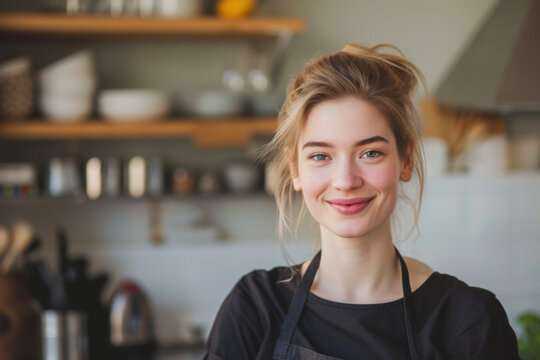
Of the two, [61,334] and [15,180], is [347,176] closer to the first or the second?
[61,334]

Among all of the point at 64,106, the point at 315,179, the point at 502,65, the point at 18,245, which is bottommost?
the point at 18,245

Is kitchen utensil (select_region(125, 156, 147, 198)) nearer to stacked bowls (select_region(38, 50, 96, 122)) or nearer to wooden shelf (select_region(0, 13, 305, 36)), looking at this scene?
stacked bowls (select_region(38, 50, 96, 122))

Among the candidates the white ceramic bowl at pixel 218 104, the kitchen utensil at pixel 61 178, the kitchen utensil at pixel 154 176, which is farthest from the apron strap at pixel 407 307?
the kitchen utensil at pixel 61 178

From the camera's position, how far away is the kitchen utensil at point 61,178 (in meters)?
2.58

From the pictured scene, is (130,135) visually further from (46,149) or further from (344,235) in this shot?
(344,235)

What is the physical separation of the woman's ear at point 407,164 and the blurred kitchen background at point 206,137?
1.47 m

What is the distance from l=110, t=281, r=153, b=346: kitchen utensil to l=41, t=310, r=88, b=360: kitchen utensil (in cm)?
14

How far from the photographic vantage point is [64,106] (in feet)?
8.24

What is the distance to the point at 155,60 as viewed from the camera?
9.23 ft

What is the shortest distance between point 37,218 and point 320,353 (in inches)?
82.5

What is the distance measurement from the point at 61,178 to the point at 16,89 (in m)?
0.39

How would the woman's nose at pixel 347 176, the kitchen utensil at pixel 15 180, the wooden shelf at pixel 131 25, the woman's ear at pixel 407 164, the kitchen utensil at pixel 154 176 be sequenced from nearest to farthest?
the woman's nose at pixel 347 176
the woman's ear at pixel 407 164
the wooden shelf at pixel 131 25
the kitchen utensil at pixel 15 180
the kitchen utensil at pixel 154 176

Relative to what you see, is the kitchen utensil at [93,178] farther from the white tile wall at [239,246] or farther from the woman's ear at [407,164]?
the woman's ear at [407,164]

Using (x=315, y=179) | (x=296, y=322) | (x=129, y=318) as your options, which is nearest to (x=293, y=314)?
(x=296, y=322)
